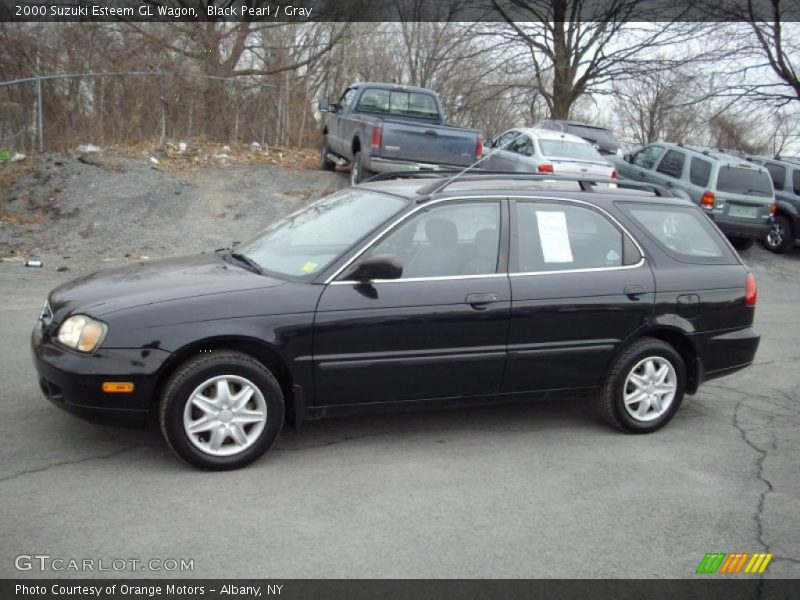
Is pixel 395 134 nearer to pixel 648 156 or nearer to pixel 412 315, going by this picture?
pixel 648 156

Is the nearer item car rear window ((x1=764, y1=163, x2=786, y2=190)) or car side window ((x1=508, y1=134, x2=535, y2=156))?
car side window ((x1=508, y1=134, x2=535, y2=156))

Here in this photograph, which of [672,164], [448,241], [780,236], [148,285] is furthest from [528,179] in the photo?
[780,236]

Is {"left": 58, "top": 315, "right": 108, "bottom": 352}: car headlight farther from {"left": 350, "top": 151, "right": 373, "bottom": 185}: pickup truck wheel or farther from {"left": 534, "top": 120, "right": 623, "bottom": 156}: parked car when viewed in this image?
{"left": 534, "top": 120, "right": 623, "bottom": 156}: parked car

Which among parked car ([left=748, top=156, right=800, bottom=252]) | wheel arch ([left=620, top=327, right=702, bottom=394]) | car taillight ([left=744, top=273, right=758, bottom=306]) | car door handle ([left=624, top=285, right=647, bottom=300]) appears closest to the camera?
car door handle ([left=624, top=285, right=647, bottom=300])

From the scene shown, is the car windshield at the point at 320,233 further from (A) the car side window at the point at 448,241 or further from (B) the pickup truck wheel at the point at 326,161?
(B) the pickup truck wheel at the point at 326,161

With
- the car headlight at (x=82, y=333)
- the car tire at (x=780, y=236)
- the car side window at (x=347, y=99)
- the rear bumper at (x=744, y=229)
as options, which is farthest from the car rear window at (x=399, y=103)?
the car headlight at (x=82, y=333)

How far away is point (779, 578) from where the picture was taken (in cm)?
367

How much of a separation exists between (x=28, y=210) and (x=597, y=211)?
393 inches

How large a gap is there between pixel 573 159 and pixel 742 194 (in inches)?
127

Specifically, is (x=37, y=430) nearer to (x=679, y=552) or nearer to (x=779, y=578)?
(x=679, y=552)

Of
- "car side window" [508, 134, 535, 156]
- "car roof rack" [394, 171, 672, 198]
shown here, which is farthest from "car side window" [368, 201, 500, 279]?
"car side window" [508, 134, 535, 156]

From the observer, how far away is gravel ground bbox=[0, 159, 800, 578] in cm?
365

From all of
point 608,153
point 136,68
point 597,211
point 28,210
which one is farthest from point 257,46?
point 597,211

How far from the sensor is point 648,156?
16750 millimetres
